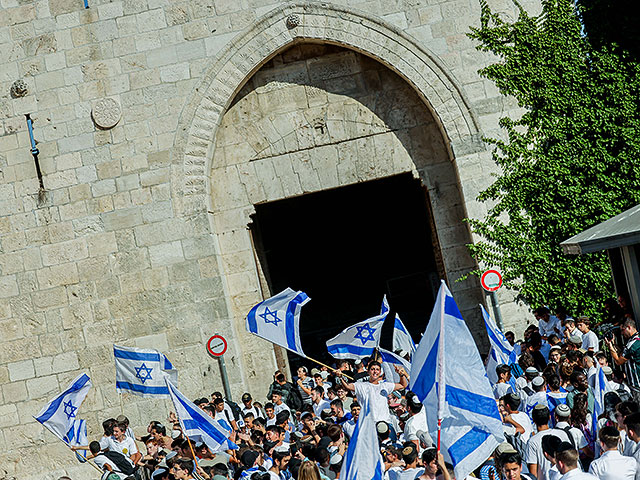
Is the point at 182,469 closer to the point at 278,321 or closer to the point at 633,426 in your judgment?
the point at 278,321

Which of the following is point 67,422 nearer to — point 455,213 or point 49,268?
point 49,268

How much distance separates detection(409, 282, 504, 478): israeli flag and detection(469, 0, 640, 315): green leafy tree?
8689mm

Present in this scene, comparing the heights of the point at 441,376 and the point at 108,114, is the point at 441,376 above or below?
below

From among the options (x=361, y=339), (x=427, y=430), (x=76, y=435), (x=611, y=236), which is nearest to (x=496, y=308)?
(x=361, y=339)

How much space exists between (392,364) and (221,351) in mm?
4456

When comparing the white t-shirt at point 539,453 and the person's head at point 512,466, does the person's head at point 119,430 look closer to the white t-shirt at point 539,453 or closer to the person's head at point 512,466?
the white t-shirt at point 539,453

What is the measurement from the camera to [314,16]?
49.1ft

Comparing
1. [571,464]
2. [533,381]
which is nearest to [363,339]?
[533,381]

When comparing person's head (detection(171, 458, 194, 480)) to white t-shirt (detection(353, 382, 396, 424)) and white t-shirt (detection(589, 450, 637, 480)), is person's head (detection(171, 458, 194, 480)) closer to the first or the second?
white t-shirt (detection(353, 382, 396, 424))

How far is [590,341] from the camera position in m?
10.5

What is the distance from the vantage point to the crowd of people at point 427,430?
6.05 metres

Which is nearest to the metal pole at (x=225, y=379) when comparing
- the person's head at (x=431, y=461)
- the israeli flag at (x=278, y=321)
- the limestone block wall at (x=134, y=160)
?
the limestone block wall at (x=134, y=160)

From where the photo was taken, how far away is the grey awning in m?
9.55

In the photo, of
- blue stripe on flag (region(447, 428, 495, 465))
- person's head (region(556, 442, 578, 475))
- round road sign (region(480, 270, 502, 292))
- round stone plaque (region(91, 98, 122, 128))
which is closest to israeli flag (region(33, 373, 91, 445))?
round stone plaque (region(91, 98, 122, 128))
